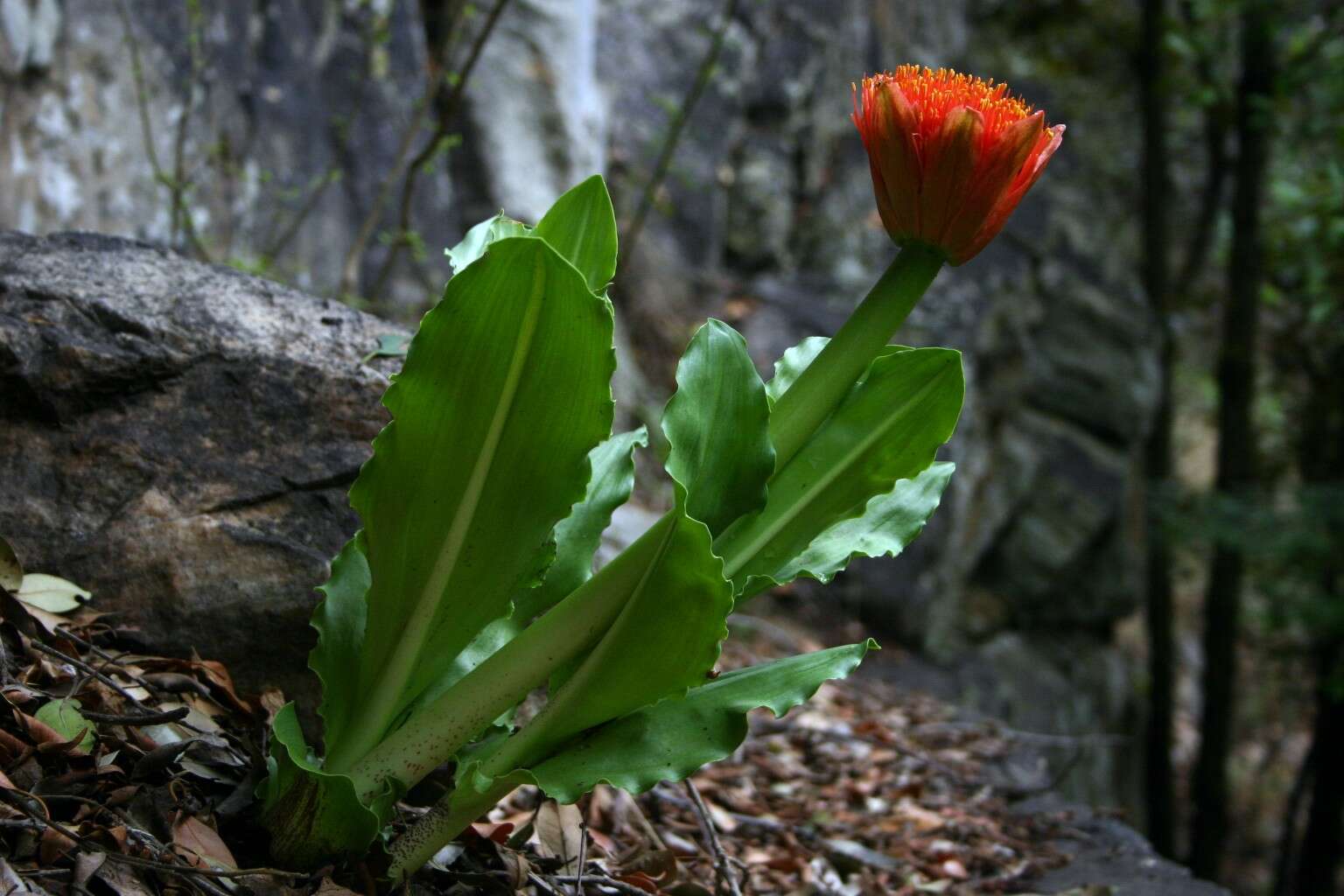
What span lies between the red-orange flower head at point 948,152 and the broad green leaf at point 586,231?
353 millimetres

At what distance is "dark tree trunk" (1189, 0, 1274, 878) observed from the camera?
6.49 m

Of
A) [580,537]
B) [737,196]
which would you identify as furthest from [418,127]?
[737,196]

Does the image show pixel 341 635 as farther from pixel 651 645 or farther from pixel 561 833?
pixel 561 833

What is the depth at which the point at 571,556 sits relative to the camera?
1.51m

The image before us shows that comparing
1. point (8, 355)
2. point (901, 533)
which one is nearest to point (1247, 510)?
point (901, 533)

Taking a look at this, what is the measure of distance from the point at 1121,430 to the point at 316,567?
711 centimetres

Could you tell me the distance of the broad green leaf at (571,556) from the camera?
1487 millimetres

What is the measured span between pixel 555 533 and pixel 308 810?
0.46 m

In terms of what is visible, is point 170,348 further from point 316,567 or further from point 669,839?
point 669,839

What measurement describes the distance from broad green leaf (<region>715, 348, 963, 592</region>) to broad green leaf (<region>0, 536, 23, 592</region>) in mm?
1024

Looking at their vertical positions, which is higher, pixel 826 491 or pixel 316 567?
pixel 826 491

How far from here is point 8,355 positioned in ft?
5.40

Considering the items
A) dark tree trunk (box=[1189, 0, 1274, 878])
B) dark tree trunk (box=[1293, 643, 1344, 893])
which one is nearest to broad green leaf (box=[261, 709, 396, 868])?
dark tree trunk (box=[1293, 643, 1344, 893])

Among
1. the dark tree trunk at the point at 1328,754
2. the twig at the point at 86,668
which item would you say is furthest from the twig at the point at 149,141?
the dark tree trunk at the point at 1328,754
